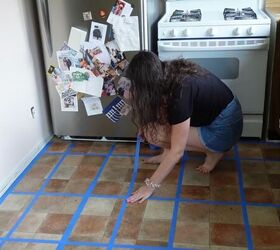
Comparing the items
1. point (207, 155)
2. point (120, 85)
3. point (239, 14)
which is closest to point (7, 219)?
point (120, 85)

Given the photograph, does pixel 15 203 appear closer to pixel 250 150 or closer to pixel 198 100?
pixel 198 100

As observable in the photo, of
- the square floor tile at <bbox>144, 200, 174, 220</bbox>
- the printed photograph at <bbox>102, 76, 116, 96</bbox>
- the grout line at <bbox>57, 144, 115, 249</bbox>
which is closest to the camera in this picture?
the grout line at <bbox>57, 144, 115, 249</bbox>

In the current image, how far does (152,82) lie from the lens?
1697mm

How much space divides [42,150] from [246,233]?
1.48 m

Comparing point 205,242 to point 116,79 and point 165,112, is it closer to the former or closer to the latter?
point 165,112

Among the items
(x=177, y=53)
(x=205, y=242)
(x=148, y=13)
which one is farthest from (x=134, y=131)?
(x=205, y=242)

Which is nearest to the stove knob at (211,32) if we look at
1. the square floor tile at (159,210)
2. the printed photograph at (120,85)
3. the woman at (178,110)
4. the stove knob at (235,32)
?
the stove knob at (235,32)

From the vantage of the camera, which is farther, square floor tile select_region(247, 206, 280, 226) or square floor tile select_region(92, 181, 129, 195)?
square floor tile select_region(92, 181, 129, 195)

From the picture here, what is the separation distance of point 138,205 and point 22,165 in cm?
84

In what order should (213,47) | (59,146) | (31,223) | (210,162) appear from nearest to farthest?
(31,223), (210,162), (213,47), (59,146)

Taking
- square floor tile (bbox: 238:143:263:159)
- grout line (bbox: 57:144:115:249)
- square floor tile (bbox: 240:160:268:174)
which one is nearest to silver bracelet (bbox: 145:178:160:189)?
grout line (bbox: 57:144:115:249)

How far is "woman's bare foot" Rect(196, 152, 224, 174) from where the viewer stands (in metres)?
2.25

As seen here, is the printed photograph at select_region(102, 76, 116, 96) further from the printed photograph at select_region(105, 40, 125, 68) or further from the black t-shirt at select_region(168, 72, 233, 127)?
the black t-shirt at select_region(168, 72, 233, 127)

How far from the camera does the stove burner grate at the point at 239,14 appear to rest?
8.00 ft
